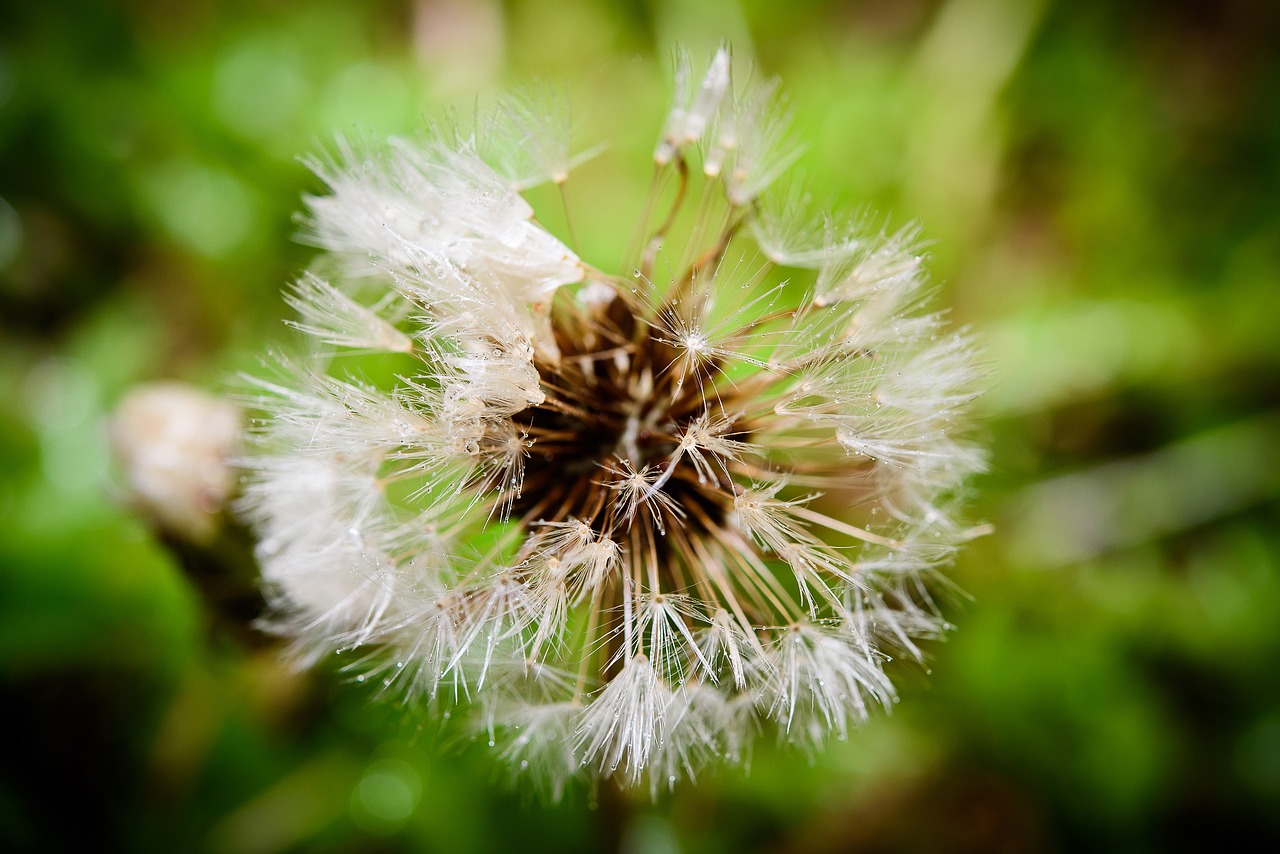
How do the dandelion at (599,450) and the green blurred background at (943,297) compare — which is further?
the green blurred background at (943,297)

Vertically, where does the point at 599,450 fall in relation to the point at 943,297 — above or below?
below

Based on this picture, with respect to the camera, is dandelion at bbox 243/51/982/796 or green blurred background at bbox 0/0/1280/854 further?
green blurred background at bbox 0/0/1280/854

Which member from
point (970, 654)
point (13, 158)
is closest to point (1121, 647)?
point (970, 654)

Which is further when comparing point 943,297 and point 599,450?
point 943,297
